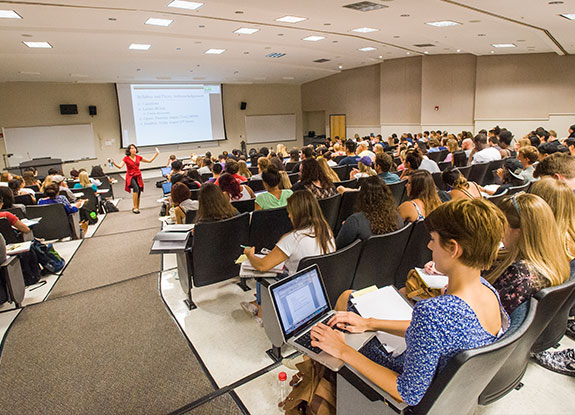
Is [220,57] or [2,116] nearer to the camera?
[220,57]

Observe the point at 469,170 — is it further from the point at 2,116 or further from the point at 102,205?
the point at 2,116

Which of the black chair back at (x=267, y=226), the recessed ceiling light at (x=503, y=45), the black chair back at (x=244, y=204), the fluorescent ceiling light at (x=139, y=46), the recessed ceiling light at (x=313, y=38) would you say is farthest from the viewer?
the recessed ceiling light at (x=503, y=45)

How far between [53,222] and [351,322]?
5.66 m

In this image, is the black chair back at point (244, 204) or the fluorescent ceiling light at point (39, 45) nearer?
the black chair back at point (244, 204)

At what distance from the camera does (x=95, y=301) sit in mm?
3828

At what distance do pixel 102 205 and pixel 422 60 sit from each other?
13312mm

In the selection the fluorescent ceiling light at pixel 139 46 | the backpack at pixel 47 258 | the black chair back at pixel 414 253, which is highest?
the fluorescent ceiling light at pixel 139 46

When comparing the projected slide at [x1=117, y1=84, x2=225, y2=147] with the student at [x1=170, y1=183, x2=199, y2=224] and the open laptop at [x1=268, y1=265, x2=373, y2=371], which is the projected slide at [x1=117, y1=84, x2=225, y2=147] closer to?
the student at [x1=170, y1=183, x2=199, y2=224]

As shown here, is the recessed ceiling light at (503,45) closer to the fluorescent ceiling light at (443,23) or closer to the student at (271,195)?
the fluorescent ceiling light at (443,23)

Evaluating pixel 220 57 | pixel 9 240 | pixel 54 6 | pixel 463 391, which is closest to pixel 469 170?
pixel 463 391

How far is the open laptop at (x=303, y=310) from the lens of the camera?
1719mm

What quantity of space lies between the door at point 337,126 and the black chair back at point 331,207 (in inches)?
629

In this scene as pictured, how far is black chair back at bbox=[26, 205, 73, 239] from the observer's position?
574cm

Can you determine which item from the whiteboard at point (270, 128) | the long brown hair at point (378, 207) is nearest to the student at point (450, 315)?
the long brown hair at point (378, 207)
